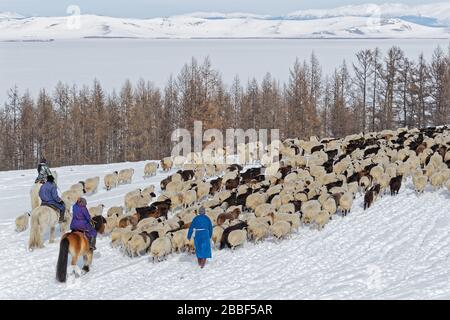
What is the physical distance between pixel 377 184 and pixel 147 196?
639 centimetres

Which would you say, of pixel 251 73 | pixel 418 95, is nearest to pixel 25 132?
pixel 418 95

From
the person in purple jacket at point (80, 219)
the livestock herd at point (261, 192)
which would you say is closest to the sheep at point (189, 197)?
the livestock herd at point (261, 192)

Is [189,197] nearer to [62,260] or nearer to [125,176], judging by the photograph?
[125,176]

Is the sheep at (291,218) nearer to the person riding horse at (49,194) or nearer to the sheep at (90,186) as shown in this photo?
the person riding horse at (49,194)

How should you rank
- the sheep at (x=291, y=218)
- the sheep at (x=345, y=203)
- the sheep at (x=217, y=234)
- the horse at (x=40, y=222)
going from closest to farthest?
the sheep at (x=217, y=234)
the horse at (x=40, y=222)
the sheep at (x=291, y=218)
the sheep at (x=345, y=203)

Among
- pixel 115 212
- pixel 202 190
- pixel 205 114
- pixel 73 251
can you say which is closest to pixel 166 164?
pixel 202 190

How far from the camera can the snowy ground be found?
9.09 meters

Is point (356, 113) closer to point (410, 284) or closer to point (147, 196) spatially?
point (147, 196)

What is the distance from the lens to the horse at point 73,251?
32.3 ft

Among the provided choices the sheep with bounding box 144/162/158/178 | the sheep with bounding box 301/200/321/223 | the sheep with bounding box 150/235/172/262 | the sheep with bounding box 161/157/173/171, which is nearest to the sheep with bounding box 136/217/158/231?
the sheep with bounding box 150/235/172/262

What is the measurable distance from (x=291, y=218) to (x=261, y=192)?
2.57m

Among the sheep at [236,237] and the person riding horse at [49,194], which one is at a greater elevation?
the person riding horse at [49,194]

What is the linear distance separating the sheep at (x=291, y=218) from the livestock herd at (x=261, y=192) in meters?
0.02
